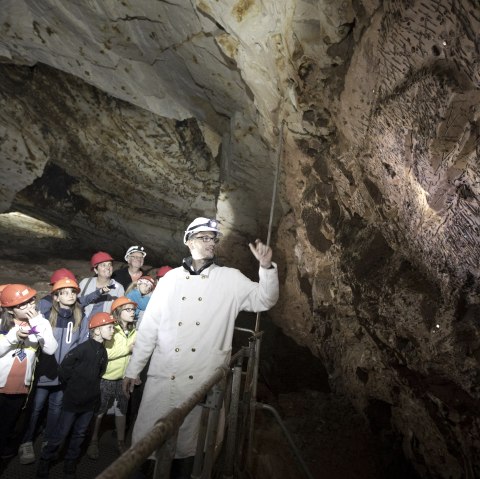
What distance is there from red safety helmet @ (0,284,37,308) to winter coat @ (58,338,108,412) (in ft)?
2.18

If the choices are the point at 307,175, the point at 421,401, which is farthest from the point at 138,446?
the point at 307,175

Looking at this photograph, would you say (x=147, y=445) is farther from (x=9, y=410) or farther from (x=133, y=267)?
(x=133, y=267)

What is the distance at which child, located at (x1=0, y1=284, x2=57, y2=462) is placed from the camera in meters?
2.82

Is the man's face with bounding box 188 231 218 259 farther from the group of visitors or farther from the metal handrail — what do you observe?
the metal handrail

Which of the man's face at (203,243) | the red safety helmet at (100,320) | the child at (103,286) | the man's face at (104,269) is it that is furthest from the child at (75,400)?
the man's face at (203,243)

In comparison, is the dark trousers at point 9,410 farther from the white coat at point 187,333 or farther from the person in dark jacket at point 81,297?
the white coat at point 187,333

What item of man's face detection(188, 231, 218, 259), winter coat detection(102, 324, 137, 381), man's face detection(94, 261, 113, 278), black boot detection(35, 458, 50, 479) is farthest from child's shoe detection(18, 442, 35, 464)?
man's face detection(188, 231, 218, 259)

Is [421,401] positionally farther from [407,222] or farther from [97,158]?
[97,158]

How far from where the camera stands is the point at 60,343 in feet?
10.9

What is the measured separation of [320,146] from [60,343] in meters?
3.37

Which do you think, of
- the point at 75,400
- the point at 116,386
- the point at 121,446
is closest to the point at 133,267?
→ the point at 116,386

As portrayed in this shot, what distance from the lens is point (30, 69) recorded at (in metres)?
5.84

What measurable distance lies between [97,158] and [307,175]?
4717 mm

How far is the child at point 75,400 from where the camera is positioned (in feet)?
9.81
